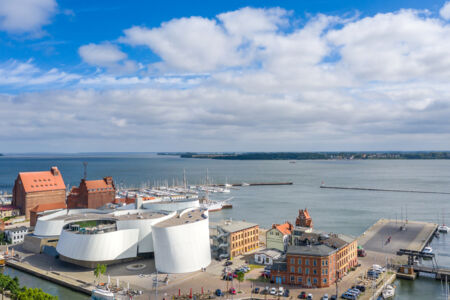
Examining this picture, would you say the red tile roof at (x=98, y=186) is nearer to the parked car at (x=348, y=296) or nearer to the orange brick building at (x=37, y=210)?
the orange brick building at (x=37, y=210)

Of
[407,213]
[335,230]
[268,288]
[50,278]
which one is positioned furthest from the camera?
[407,213]

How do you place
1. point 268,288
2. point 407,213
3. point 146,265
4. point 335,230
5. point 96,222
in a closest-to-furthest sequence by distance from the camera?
point 268,288
point 146,265
point 96,222
point 335,230
point 407,213

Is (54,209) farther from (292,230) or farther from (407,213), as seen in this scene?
(407,213)

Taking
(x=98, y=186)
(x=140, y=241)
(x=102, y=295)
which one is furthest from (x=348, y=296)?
(x=98, y=186)

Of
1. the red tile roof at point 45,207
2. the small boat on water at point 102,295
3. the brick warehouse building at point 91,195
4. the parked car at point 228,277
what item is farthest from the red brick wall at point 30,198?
the parked car at point 228,277

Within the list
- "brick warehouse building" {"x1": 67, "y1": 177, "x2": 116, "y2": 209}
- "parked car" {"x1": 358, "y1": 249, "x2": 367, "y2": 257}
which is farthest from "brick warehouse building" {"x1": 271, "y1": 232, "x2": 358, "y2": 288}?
"brick warehouse building" {"x1": 67, "y1": 177, "x2": 116, "y2": 209}

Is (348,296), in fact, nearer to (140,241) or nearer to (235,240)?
(235,240)

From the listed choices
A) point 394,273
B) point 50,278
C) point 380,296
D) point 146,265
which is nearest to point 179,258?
point 146,265

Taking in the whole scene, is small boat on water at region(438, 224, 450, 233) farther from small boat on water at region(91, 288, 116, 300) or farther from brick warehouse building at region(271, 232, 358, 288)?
small boat on water at region(91, 288, 116, 300)
